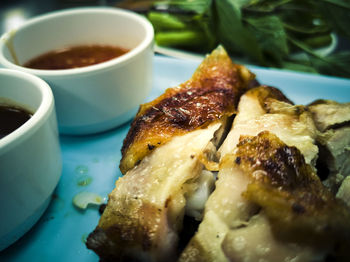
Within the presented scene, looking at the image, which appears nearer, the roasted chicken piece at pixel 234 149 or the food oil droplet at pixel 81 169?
the roasted chicken piece at pixel 234 149

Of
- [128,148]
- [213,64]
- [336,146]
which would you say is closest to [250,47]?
[213,64]

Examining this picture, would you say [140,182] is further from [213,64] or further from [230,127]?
[213,64]

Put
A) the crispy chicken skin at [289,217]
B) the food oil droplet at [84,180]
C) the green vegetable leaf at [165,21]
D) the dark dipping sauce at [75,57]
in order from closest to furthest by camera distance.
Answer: the crispy chicken skin at [289,217]
the food oil droplet at [84,180]
the dark dipping sauce at [75,57]
the green vegetable leaf at [165,21]

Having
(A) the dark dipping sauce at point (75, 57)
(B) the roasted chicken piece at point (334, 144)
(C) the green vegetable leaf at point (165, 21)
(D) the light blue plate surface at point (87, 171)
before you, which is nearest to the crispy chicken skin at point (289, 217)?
(B) the roasted chicken piece at point (334, 144)

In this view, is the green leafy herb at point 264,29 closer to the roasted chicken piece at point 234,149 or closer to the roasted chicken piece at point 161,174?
the roasted chicken piece at point 234,149

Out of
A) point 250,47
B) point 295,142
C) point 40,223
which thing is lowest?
point 40,223

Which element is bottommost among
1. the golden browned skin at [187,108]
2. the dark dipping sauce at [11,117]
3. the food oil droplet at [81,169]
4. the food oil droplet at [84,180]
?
the food oil droplet at [81,169]

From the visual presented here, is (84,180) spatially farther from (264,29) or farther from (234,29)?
(264,29)
